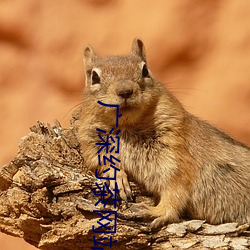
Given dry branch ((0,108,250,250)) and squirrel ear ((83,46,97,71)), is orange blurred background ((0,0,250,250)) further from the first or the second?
dry branch ((0,108,250,250))

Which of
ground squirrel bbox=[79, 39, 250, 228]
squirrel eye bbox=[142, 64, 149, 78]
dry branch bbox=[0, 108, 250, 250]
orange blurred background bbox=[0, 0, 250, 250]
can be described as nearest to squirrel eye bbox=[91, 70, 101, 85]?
ground squirrel bbox=[79, 39, 250, 228]

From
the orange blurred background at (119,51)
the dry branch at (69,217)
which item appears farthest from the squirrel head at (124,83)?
the orange blurred background at (119,51)

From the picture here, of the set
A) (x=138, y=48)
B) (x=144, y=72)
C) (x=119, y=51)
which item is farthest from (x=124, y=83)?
(x=119, y=51)

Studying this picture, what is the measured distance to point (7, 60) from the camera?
101 inches

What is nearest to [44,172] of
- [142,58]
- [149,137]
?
[149,137]

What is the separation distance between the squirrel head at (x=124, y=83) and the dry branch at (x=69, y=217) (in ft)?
0.73

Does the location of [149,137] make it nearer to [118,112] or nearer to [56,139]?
[118,112]

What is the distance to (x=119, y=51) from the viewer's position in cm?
245

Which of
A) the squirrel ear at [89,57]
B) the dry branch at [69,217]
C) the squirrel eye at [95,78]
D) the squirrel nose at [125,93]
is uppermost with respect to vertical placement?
the squirrel ear at [89,57]

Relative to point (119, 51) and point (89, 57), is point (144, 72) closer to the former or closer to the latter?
point (89, 57)

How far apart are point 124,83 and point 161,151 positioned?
0.23m

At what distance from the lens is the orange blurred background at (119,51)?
7.86 ft

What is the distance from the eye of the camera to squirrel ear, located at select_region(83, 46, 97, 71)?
1657 millimetres

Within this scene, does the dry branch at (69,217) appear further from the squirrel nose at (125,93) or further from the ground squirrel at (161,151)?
the squirrel nose at (125,93)
